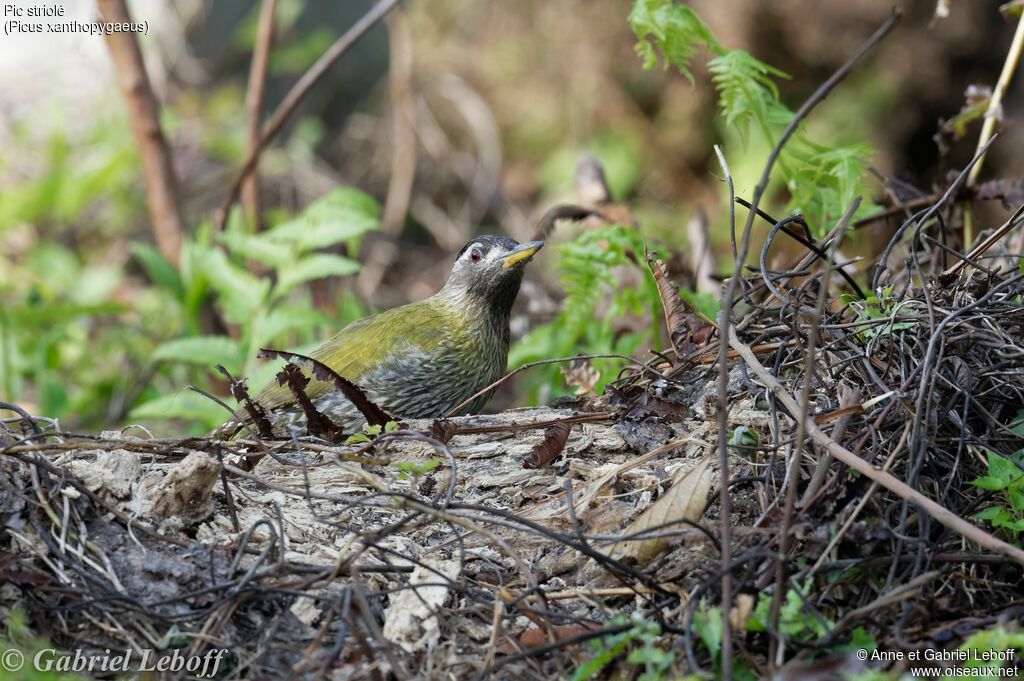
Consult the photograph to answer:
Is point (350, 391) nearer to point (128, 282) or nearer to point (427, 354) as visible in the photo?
point (427, 354)

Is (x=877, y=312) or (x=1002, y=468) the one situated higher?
(x=877, y=312)

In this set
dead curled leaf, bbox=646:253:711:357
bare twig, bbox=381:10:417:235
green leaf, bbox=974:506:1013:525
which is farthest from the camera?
bare twig, bbox=381:10:417:235

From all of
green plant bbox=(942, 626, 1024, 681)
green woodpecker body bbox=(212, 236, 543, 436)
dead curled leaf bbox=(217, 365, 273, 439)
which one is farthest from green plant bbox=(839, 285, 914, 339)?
dead curled leaf bbox=(217, 365, 273, 439)

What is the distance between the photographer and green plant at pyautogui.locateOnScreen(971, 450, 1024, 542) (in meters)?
2.29

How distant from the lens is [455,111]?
9.30 m

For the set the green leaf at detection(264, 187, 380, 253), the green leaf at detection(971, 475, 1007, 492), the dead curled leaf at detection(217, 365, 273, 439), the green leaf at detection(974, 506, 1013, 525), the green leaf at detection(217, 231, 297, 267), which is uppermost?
the green leaf at detection(264, 187, 380, 253)

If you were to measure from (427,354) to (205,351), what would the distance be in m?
1.18

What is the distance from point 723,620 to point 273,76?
31.3 ft

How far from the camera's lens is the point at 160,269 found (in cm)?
550

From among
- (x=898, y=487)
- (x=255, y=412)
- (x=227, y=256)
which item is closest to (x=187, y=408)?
(x=255, y=412)

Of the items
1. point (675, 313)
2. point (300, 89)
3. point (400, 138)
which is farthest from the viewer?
point (400, 138)

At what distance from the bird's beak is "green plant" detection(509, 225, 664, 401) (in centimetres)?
16

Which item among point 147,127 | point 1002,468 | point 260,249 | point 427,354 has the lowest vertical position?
point 1002,468

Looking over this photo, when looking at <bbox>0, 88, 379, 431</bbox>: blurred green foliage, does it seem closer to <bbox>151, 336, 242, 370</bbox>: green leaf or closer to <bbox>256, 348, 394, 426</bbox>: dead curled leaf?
<bbox>151, 336, 242, 370</bbox>: green leaf
